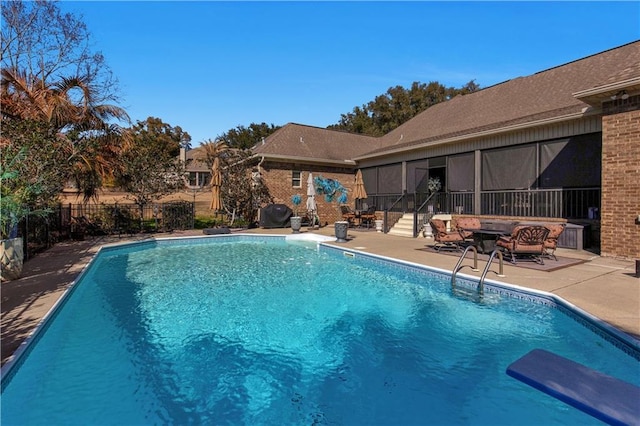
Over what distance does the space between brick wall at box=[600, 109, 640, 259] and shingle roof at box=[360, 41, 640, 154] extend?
44.9 inches

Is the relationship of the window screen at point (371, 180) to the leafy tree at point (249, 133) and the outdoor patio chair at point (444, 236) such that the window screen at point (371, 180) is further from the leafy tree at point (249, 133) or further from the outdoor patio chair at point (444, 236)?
the leafy tree at point (249, 133)

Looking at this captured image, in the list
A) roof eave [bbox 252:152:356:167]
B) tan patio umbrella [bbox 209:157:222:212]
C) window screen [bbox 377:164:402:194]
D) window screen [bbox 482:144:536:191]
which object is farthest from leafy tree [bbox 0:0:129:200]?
window screen [bbox 482:144:536:191]

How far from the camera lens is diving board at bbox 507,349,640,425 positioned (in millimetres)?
2547

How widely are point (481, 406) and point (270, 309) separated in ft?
12.0

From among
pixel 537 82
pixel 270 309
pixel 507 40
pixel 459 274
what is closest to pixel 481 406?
pixel 270 309

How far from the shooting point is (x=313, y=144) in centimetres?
2114

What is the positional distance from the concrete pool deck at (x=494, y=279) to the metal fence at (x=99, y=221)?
1.36m

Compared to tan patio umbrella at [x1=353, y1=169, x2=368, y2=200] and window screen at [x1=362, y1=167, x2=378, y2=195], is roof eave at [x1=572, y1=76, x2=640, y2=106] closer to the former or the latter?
tan patio umbrella at [x1=353, y1=169, x2=368, y2=200]

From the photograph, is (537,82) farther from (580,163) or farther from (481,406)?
(481,406)

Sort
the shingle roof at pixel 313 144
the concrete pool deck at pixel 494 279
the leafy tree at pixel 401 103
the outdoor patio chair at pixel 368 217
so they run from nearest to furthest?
the concrete pool deck at pixel 494 279 < the outdoor patio chair at pixel 368 217 < the shingle roof at pixel 313 144 < the leafy tree at pixel 401 103

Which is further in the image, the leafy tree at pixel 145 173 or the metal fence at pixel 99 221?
the leafy tree at pixel 145 173

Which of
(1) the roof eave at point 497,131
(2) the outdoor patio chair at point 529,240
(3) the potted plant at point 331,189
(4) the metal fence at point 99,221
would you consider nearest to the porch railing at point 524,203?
(1) the roof eave at point 497,131

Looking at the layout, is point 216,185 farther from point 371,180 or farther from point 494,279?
point 494,279

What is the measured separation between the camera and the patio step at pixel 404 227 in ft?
48.4
